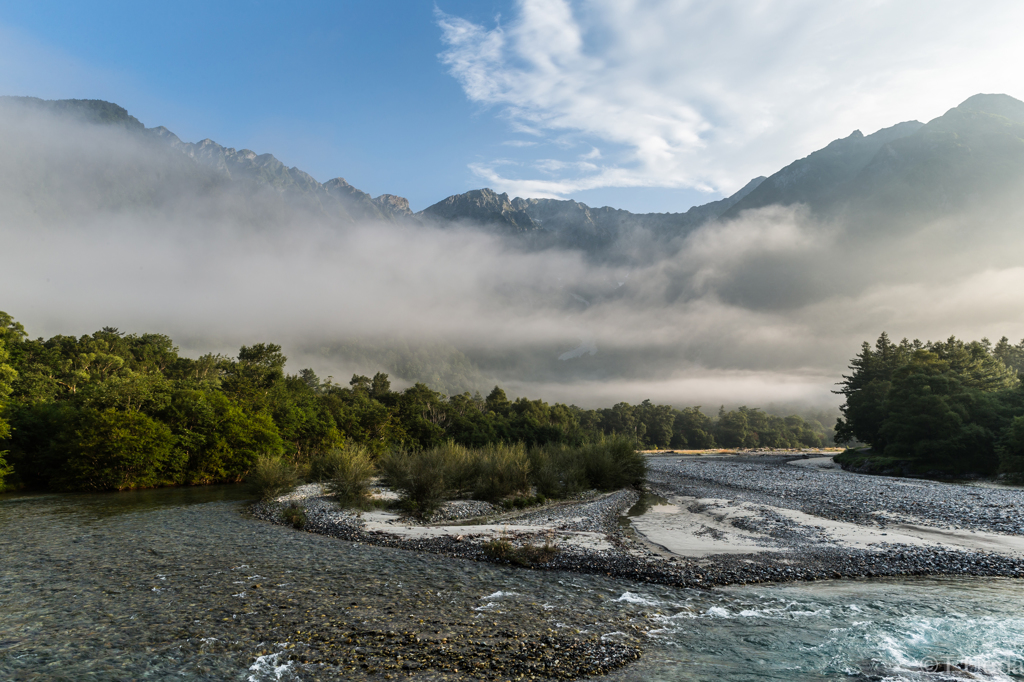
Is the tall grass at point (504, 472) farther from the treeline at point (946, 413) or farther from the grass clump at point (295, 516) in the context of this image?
the treeline at point (946, 413)

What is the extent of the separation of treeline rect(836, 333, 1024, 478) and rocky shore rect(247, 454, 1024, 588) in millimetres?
18013

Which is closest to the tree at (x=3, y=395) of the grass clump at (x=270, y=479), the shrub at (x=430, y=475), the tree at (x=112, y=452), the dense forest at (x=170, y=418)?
the dense forest at (x=170, y=418)

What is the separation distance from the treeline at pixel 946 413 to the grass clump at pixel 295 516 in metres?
51.9

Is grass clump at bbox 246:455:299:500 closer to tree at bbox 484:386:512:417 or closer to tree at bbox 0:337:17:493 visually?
tree at bbox 0:337:17:493

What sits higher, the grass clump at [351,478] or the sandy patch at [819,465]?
the grass clump at [351,478]

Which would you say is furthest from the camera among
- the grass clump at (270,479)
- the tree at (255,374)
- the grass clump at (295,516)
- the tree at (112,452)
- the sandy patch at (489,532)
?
the tree at (255,374)

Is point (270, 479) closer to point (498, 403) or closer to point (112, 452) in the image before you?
point (112, 452)

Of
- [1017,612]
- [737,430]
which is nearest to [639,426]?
[737,430]

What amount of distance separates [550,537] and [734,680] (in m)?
10.4

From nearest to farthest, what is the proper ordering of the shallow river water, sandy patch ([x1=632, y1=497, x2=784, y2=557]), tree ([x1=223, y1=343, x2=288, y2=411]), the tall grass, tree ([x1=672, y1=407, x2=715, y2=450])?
the shallow river water < sandy patch ([x1=632, y1=497, x2=784, y2=557]) < the tall grass < tree ([x1=223, y1=343, x2=288, y2=411]) < tree ([x1=672, y1=407, x2=715, y2=450])

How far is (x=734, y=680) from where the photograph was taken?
7430 millimetres

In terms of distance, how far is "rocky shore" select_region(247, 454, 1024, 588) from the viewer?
44.4 feet

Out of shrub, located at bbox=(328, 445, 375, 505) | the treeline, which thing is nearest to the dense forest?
shrub, located at bbox=(328, 445, 375, 505)

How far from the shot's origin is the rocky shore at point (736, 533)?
13547 millimetres
